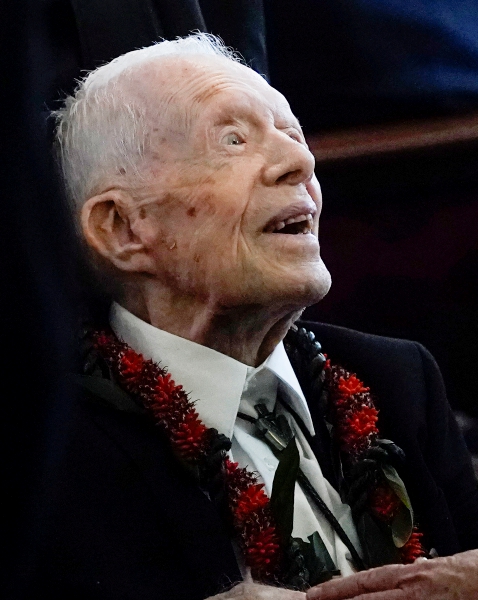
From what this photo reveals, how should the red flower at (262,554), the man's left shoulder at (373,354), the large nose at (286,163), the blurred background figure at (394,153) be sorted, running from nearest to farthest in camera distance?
the red flower at (262,554) → the large nose at (286,163) → the man's left shoulder at (373,354) → the blurred background figure at (394,153)

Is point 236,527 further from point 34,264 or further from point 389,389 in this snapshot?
point 34,264

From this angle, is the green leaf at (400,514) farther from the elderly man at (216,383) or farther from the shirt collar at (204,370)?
the shirt collar at (204,370)

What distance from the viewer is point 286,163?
1.11 meters

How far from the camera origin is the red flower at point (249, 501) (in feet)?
3.36

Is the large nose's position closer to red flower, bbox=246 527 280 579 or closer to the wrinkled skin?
the wrinkled skin

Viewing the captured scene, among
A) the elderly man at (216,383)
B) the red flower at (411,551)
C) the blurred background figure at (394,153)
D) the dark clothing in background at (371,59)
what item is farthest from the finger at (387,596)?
the dark clothing in background at (371,59)

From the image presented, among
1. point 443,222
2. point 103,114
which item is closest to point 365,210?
point 443,222

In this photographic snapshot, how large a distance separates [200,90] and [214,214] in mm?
165

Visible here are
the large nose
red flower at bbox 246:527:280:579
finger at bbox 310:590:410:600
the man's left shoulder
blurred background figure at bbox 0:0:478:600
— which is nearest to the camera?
finger at bbox 310:590:410:600

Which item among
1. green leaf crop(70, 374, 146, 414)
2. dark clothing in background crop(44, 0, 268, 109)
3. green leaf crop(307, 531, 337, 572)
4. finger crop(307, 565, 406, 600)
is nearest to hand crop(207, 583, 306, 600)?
finger crop(307, 565, 406, 600)

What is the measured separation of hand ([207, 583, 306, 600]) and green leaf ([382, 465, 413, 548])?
0.22m

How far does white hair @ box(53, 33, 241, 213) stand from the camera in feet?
3.73

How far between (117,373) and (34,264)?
53 cm

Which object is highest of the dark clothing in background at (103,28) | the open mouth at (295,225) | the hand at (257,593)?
the dark clothing in background at (103,28)
